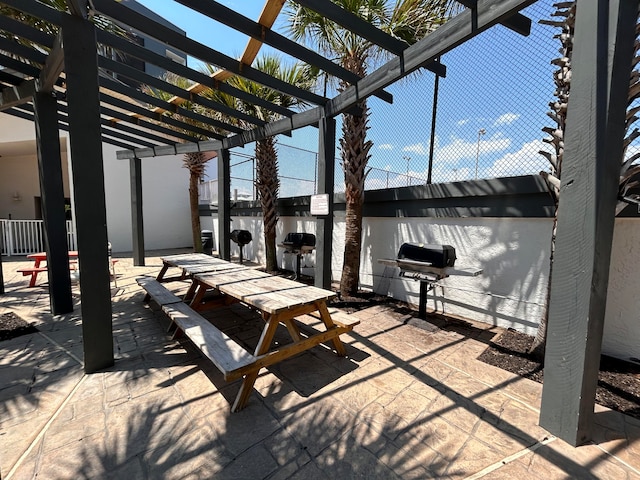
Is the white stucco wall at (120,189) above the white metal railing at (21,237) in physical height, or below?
above

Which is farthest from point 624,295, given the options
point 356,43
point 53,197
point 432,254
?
point 53,197

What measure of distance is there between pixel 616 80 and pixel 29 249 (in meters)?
13.6

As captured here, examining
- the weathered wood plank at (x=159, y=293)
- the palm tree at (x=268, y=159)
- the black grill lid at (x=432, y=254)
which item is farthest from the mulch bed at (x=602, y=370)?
the palm tree at (x=268, y=159)

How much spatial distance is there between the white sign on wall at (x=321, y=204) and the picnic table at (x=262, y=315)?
4.54ft

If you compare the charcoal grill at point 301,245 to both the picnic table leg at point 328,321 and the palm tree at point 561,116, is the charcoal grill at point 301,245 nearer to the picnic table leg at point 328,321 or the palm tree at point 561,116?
the picnic table leg at point 328,321

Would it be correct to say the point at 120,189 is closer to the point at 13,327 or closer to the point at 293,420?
the point at 13,327

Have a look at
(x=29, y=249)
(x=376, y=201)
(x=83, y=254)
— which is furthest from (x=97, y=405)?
(x=29, y=249)

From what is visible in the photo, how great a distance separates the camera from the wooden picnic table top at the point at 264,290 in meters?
2.44

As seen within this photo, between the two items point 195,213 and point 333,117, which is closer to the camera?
point 333,117

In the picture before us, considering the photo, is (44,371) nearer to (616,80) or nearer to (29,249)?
(616,80)

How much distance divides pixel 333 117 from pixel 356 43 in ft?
3.56

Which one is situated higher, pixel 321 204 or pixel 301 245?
pixel 321 204

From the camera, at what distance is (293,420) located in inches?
77.4

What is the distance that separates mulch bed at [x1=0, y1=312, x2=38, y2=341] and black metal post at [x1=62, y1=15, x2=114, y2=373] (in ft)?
5.28
